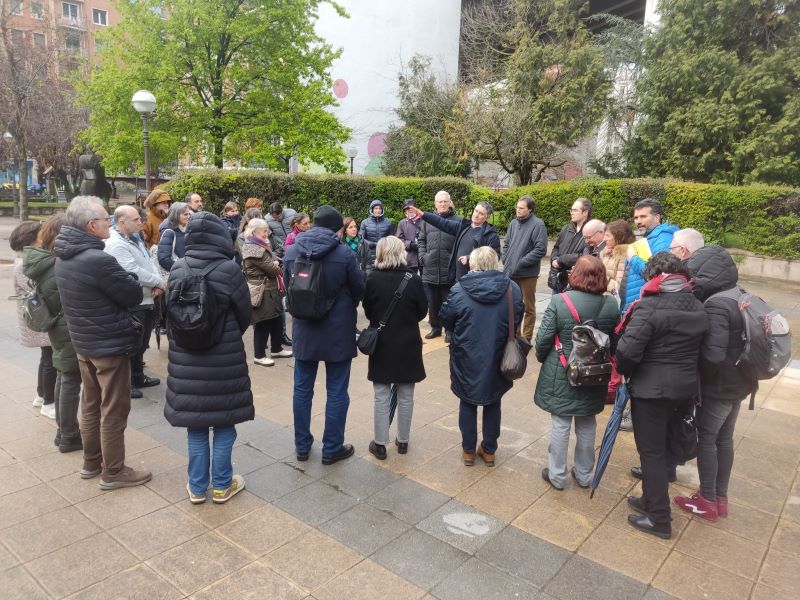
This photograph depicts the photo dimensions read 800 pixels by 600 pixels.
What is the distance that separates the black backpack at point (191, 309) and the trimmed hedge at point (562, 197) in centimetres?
950

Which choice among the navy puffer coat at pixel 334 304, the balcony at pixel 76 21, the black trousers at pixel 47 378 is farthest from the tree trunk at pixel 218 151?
the balcony at pixel 76 21

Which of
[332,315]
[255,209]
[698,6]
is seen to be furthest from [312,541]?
[698,6]

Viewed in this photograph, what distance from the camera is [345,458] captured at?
426cm

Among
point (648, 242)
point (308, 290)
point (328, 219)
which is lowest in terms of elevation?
point (308, 290)

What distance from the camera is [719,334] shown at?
10.7 feet

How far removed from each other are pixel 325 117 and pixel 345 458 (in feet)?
55.1

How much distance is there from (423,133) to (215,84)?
333 inches

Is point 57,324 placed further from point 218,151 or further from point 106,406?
point 218,151

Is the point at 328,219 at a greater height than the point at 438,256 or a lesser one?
greater

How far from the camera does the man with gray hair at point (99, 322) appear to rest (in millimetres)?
3475

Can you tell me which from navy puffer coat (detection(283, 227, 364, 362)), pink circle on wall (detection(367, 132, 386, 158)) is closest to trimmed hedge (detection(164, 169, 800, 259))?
navy puffer coat (detection(283, 227, 364, 362))

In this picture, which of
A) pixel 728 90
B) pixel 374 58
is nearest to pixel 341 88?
pixel 374 58

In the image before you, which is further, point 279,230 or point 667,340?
point 279,230

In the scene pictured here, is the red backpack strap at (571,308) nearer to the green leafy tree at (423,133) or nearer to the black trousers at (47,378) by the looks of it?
the black trousers at (47,378)
